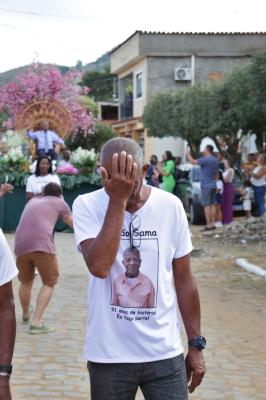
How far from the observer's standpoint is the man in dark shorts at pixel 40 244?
23.0ft

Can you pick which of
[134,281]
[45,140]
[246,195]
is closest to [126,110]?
[246,195]

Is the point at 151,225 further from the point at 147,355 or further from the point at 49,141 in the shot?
the point at 49,141

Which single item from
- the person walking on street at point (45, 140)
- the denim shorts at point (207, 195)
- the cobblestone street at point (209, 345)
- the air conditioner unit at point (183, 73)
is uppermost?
the air conditioner unit at point (183, 73)

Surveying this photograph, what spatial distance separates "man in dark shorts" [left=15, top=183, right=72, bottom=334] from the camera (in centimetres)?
700

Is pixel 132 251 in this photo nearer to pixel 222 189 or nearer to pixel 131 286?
pixel 131 286

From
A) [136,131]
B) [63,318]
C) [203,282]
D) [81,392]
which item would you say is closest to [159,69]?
[136,131]

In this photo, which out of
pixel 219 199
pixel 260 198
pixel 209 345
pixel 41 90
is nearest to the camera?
pixel 209 345

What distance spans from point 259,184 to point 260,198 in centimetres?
68

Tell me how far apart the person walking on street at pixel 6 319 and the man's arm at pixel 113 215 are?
0.46m

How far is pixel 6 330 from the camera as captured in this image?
10.6 ft

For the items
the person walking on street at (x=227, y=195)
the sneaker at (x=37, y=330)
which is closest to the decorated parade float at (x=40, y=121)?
the person walking on street at (x=227, y=195)

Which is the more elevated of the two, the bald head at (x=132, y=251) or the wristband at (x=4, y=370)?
the bald head at (x=132, y=251)

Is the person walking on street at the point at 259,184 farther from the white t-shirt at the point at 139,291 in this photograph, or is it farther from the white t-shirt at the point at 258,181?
the white t-shirt at the point at 139,291

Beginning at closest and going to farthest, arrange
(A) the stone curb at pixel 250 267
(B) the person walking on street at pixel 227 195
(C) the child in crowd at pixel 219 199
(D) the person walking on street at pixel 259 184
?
(A) the stone curb at pixel 250 267
(C) the child in crowd at pixel 219 199
(D) the person walking on street at pixel 259 184
(B) the person walking on street at pixel 227 195
